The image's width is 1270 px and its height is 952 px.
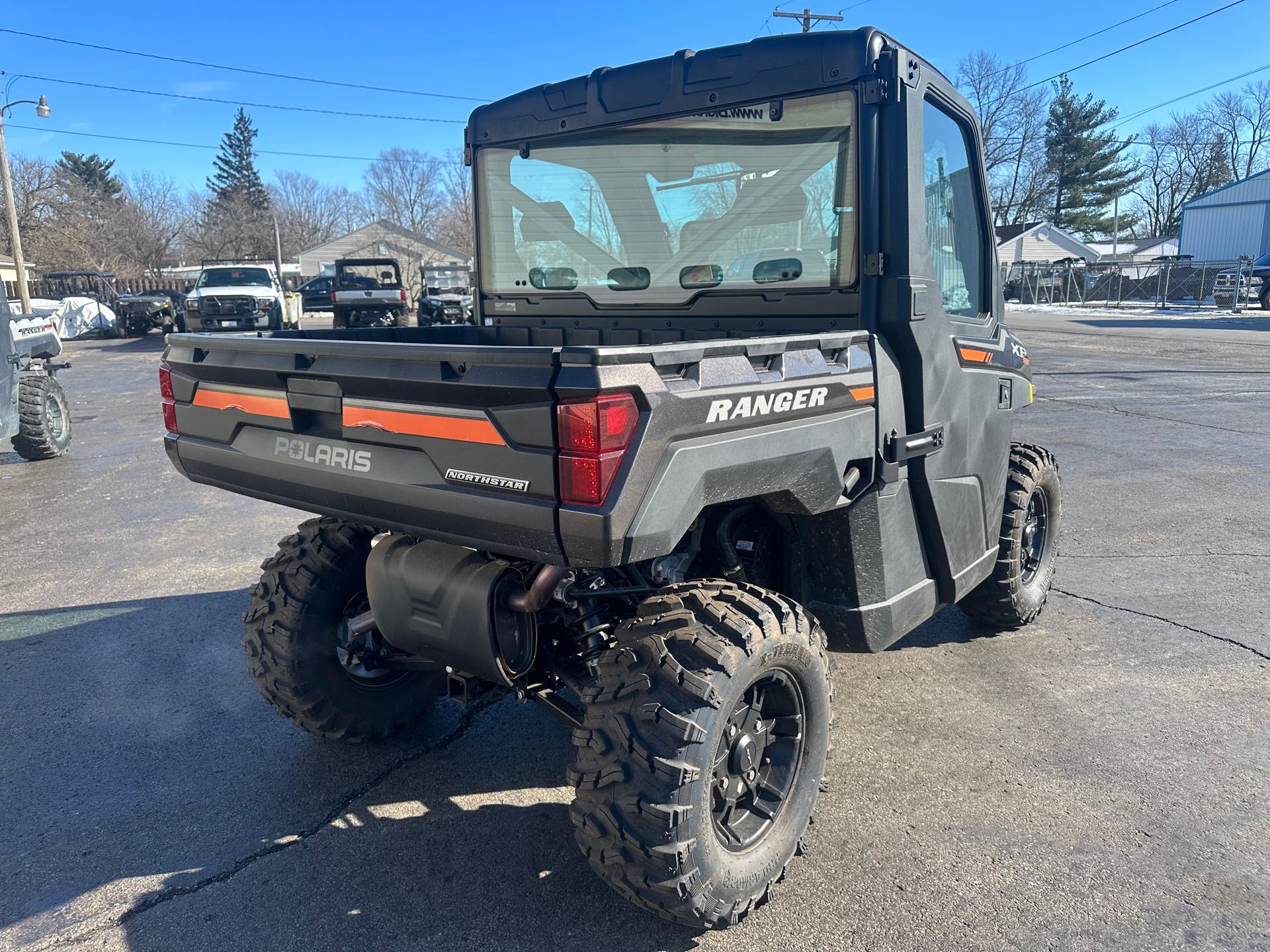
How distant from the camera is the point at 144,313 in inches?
1094

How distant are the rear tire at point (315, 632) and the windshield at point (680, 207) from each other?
1.39m

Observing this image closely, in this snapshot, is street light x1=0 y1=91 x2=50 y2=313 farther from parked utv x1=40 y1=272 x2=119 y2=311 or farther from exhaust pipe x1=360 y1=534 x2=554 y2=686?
exhaust pipe x1=360 y1=534 x2=554 y2=686

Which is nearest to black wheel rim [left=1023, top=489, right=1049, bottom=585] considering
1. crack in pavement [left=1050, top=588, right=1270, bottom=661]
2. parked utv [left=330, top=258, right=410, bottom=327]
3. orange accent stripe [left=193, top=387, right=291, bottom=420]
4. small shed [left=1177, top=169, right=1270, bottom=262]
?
crack in pavement [left=1050, top=588, right=1270, bottom=661]

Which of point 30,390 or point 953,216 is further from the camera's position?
point 30,390

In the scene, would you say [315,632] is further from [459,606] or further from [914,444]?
[914,444]

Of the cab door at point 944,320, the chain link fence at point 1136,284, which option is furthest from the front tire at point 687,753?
the chain link fence at point 1136,284

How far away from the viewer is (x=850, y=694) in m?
4.04

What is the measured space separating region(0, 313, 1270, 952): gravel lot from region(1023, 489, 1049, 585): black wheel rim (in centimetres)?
34

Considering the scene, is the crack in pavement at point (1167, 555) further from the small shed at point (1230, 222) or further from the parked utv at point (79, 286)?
the small shed at point (1230, 222)

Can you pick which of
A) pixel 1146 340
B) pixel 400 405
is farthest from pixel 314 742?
pixel 1146 340

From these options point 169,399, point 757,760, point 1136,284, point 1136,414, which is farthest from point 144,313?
point 1136,284

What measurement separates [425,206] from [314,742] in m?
73.0

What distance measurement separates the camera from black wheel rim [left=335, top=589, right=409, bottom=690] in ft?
11.3

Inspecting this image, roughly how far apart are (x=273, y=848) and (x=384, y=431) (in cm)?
151
